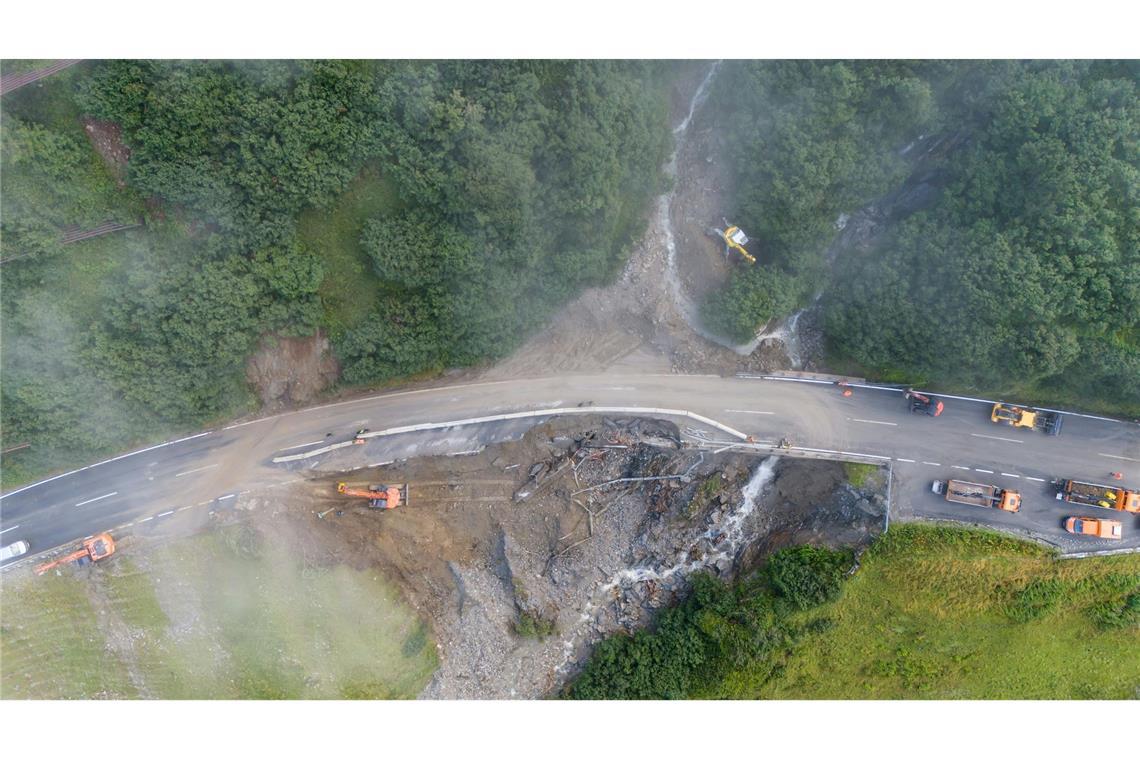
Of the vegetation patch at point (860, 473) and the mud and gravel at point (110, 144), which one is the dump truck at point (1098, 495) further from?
the mud and gravel at point (110, 144)

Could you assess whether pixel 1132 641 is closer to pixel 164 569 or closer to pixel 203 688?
pixel 203 688

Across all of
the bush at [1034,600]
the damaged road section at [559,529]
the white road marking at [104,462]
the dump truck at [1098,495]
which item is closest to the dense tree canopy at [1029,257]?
the dump truck at [1098,495]

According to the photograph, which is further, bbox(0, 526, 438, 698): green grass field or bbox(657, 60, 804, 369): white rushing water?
bbox(657, 60, 804, 369): white rushing water

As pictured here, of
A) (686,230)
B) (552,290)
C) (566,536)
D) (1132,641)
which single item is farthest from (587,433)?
(1132,641)

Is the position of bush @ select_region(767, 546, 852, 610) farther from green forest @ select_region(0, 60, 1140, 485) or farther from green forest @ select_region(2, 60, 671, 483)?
green forest @ select_region(2, 60, 671, 483)

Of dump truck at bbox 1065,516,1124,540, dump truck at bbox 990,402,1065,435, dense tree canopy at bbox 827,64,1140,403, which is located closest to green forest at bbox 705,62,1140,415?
dense tree canopy at bbox 827,64,1140,403

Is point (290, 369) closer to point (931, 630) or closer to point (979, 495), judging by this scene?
point (931, 630)
